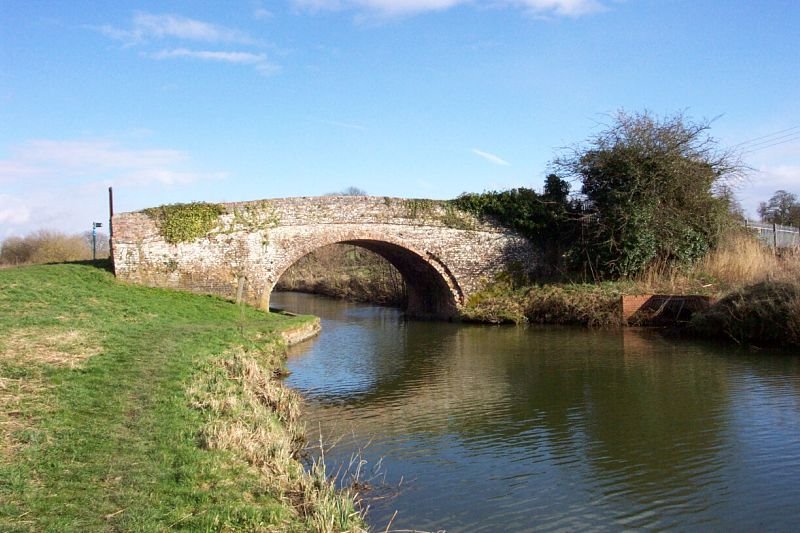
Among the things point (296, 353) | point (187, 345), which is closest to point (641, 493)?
point (187, 345)

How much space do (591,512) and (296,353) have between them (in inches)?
358

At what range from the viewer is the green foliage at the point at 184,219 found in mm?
16719

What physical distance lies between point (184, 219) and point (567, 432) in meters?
12.2

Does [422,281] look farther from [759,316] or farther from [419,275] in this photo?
[759,316]

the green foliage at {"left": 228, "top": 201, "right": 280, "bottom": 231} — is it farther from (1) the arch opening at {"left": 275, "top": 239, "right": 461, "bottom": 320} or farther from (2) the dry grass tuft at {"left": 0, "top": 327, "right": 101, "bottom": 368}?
(2) the dry grass tuft at {"left": 0, "top": 327, "right": 101, "bottom": 368}

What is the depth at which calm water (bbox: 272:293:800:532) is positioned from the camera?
17.2ft

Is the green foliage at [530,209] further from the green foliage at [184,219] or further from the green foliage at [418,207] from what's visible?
the green foliage at [184,219]

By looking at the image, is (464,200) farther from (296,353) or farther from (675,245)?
(296,353)

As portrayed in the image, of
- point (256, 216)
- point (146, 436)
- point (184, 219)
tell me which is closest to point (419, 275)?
point (256, 216)

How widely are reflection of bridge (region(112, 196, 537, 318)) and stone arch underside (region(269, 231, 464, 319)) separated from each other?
4 cm

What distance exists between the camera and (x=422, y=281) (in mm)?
22078

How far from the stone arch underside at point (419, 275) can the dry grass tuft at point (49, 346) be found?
Result: 28.2 ft

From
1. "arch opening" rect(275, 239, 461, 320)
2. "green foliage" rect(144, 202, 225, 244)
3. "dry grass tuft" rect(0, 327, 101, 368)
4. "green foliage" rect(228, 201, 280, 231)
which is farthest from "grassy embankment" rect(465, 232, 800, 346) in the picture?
"dry grass tuft" rect(0, 327, 101, 368)

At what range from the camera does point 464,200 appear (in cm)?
2003
